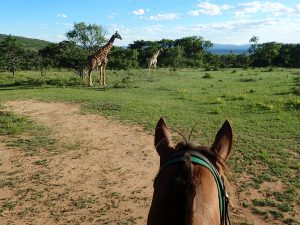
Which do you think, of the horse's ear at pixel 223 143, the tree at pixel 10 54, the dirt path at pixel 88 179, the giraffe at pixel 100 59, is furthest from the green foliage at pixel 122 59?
the horse's ear at pixel 223 143

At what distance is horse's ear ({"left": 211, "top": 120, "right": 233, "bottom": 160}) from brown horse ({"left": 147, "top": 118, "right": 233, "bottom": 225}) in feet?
0.26

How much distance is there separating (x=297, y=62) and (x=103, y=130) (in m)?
29.2

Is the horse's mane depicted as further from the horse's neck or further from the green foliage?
the green foliage

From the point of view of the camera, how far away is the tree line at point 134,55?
19.4 m

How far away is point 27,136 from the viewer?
25.4 ft

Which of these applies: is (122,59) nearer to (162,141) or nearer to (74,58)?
(74,58)

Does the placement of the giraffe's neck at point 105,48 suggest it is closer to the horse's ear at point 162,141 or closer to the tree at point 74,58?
the tree at point 74,58

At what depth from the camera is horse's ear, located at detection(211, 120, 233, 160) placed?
1.68 metres

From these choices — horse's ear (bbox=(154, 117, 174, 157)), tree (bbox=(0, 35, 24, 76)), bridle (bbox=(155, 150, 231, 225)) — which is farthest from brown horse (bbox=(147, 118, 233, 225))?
tree (bbox=(0, 35, 24, 76))

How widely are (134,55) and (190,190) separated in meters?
Answer: 30.6

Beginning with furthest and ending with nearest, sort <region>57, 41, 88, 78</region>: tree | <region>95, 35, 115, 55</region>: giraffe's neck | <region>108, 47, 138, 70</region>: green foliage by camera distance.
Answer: <region>108, 47, 138, 70</region>: green foliage, <region>57, 41, 88, 78</region>: tree, <region>95, 35, 115, 55</region>: giraffe's neck

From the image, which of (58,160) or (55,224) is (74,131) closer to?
(58,160)

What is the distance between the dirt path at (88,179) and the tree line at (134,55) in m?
11.7

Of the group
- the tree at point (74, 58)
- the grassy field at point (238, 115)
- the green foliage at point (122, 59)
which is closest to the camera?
the grassy field at point (238, 115)
